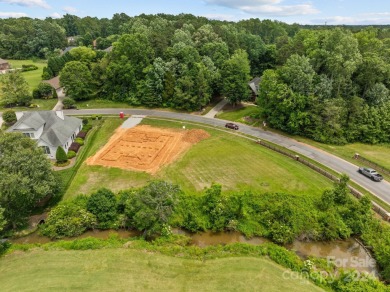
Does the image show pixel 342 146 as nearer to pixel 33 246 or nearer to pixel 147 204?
pixel 147 204

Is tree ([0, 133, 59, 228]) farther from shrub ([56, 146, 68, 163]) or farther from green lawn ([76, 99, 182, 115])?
green lawn ([76, 99, 182, 115])

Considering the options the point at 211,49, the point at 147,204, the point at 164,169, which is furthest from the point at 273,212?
the point at 211,49

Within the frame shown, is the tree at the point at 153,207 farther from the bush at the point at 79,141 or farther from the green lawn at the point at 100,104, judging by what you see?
the green lawn at the point at 100,104

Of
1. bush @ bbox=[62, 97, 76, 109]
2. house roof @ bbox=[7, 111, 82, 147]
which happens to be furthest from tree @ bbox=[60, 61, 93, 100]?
house roof @ bbox=[7, 111, 82, 147]

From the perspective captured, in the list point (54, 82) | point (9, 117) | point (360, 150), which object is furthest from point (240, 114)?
point (54, 82)

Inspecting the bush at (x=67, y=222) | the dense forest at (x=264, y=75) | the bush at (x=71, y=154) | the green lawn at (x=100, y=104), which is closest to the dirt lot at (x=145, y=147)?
the bush at (x=71, y=154)

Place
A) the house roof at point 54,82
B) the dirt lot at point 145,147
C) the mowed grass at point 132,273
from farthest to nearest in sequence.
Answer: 1. the house roof at point 54,82
2. the dirt lot at point 145,147
3. the mowed grass at point 132,273

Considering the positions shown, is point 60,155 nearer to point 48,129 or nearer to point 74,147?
point 74,147
